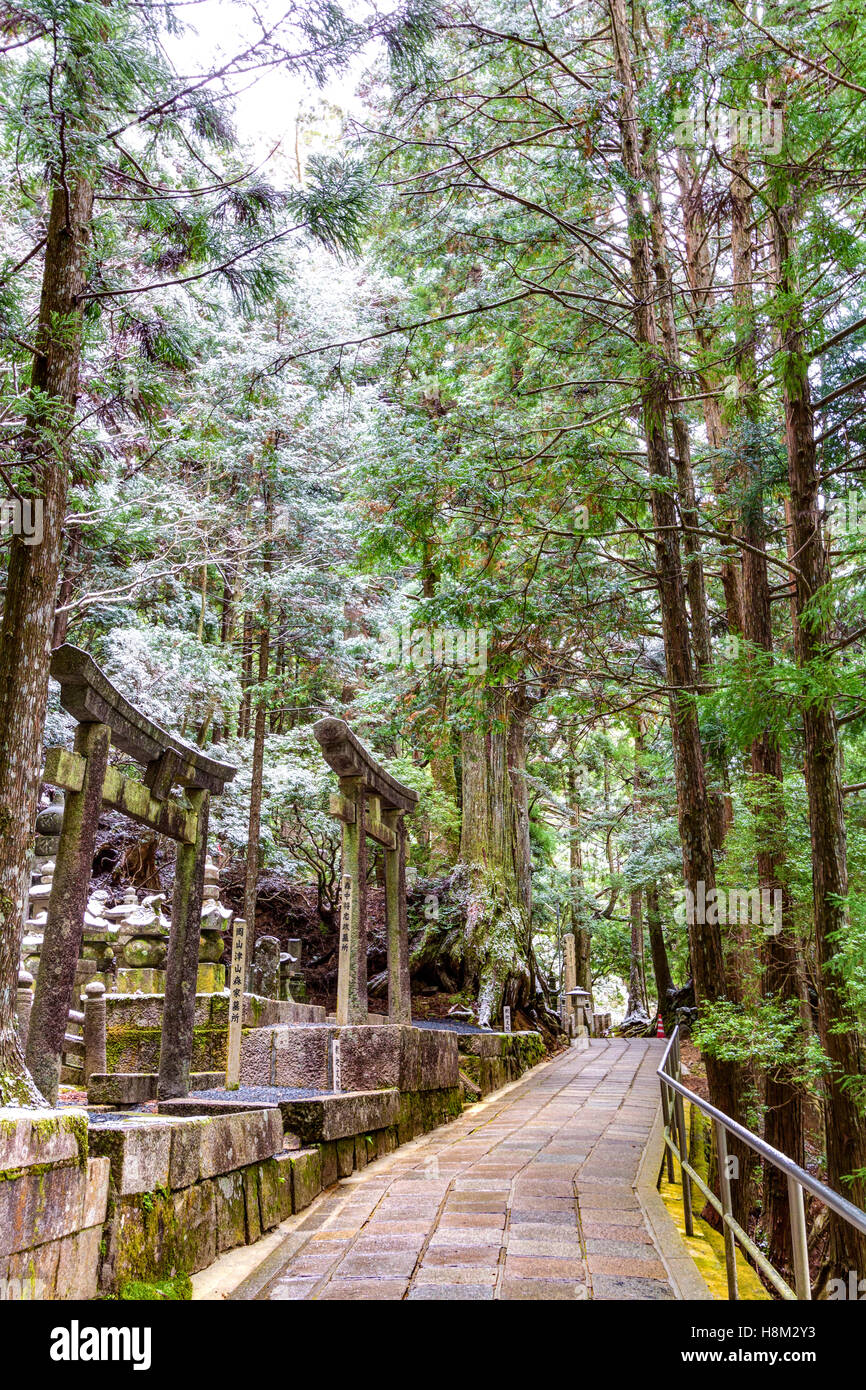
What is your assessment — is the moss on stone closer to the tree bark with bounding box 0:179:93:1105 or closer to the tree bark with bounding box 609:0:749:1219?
the tree bark with bounding box 0:179:93:1105

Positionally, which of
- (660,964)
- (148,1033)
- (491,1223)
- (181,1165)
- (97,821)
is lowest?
(491,1223)

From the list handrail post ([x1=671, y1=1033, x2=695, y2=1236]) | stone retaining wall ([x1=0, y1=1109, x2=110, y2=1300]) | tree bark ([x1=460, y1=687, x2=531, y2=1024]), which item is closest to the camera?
stone retaining wall ([x1=0, y1=1109, x2=110, y2=1300])

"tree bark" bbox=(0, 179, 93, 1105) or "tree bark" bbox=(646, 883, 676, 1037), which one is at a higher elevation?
"tree bark" bbox=(0, 179, 93, 1105)

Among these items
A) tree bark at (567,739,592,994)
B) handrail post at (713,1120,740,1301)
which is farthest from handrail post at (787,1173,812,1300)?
tree bark at (567,739,592,994)

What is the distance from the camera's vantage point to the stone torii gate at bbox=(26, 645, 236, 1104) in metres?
5.64

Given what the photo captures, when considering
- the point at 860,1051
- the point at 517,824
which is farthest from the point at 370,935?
the point at 860,1051

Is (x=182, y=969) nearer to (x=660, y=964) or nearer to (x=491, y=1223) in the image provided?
(x=491, y=1223)

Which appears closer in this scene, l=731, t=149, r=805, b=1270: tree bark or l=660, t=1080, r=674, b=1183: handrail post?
l=660, t=1080, r=674, b=1183: handrail post

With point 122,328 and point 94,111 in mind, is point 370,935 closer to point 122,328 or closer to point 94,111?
point 122,328

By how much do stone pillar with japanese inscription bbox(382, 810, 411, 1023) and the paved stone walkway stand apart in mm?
1270

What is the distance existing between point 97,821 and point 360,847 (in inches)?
120

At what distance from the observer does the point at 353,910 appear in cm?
838


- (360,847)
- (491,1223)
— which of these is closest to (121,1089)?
(360,847)

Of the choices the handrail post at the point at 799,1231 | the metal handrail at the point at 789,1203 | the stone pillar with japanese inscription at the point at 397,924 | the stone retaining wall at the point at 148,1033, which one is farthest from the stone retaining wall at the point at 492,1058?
the handrail post at the point at 799,1231
